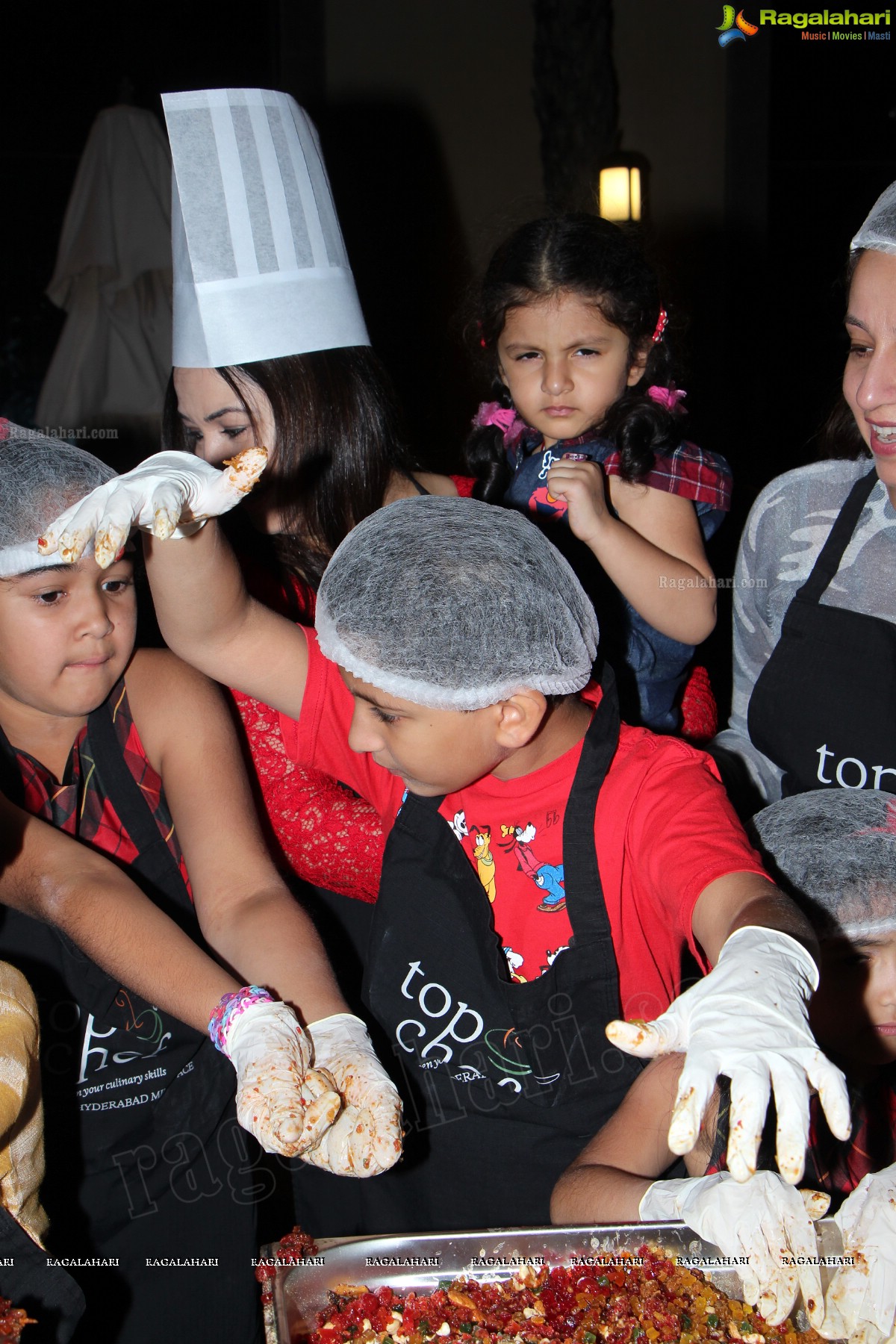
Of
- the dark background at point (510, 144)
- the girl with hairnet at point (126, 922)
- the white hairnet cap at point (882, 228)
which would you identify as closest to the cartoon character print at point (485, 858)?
the girl with hairnet at point (126, 922)

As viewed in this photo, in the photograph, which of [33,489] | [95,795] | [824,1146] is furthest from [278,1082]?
[33,489]

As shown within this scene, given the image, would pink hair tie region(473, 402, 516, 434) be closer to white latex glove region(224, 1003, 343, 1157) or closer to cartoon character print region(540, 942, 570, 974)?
cartoon character print region(540, 942, 570, 974)

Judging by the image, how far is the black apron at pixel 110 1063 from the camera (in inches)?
54.9

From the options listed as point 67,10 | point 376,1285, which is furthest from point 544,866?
point 67,10

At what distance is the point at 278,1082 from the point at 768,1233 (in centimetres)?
48

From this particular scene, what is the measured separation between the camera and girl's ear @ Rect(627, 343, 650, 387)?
1906 millimetres

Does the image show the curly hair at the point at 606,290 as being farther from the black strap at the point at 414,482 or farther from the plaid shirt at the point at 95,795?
the plaid shirt at the point at 95,795

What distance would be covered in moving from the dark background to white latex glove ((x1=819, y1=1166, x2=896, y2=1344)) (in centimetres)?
283

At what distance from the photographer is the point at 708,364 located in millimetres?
4598

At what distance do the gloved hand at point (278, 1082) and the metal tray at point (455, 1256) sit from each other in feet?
0.35

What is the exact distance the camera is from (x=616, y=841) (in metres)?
1.30

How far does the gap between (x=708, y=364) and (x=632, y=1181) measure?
158 inches

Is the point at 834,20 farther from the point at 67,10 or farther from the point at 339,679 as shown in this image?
the point at 339,679

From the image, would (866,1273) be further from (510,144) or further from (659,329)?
(510,144)
